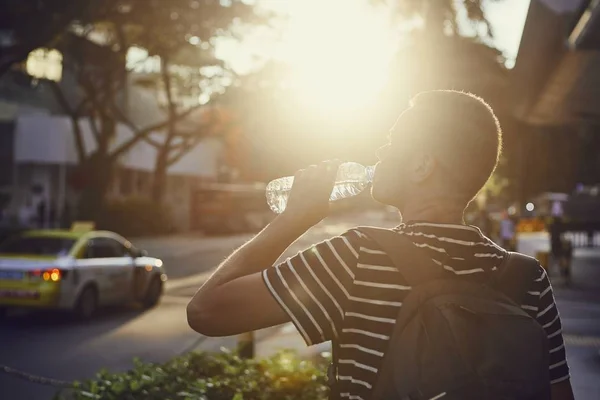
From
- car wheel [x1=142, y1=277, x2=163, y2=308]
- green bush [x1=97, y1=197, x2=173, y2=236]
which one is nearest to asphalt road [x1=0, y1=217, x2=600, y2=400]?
car wheel [x1=142, y1=277, x2=163, y2=308]

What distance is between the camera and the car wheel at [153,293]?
53.9ft

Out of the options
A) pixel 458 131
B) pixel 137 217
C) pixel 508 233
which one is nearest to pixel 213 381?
pixel 458 131

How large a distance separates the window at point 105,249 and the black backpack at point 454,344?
13.0 metres

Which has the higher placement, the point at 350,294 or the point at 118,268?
the point at 350,294

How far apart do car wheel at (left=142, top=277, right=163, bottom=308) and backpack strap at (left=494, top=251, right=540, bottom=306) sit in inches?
569

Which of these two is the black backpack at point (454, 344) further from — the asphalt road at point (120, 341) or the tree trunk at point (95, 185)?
the tree trunk at point (95, 185)

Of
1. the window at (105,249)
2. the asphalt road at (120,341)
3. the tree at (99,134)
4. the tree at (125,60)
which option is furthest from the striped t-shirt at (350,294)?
the tree at (99,134)

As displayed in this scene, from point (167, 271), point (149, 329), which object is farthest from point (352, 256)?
point (167, 271)

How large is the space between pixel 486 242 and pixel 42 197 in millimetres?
41374

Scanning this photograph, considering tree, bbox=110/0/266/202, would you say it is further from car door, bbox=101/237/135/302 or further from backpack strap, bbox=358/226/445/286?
backpack strap, bbox=358/226/445/286

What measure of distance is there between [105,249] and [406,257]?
44.9 feet

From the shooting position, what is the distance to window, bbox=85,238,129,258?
14766mm

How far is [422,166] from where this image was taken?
→ 88.5 inches

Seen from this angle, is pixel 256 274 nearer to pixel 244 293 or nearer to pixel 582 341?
pixel 244 293
